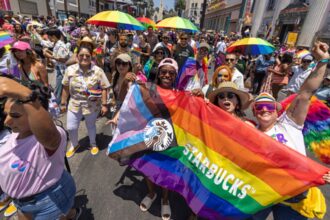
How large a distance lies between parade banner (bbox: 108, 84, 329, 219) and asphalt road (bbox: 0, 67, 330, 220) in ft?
2.33

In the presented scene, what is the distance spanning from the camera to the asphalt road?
2752 millimetres

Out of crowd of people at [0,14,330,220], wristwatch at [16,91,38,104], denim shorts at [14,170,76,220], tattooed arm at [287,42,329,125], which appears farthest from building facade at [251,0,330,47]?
wristwatch at [16,91,38,104]

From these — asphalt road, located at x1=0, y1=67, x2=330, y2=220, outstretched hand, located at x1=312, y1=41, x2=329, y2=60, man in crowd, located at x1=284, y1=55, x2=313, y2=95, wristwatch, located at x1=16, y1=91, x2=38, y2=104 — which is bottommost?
asphalt road, located at x1=0, y1=67, x2=330, y2=220

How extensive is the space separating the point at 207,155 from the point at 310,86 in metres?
1.21

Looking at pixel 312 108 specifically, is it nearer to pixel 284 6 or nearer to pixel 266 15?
pixel 284 6

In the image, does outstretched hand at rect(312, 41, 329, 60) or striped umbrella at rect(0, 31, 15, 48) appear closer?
outstretched hand at rect(312, 41, 329, 60)

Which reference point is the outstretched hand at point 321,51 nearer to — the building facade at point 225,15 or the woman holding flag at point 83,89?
the woman holding flag at point 83,89

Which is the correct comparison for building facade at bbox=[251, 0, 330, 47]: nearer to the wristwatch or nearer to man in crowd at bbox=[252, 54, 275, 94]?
man in crowd at bbox=[252, 54, 275, 94]

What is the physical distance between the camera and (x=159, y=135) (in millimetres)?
2422

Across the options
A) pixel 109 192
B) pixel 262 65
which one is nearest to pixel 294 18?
pixel 262 65

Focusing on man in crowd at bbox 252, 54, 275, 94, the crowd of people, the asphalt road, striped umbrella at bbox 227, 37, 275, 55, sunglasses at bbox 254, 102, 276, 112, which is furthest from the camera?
man in crowd at bbox 252, 54, 275, 94

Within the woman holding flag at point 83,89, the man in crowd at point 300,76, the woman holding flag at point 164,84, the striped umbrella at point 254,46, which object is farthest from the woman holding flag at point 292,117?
the man in crowd at point 300,76

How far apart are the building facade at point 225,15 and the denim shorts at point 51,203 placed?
3378 centimetres

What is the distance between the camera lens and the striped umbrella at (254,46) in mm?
4613
